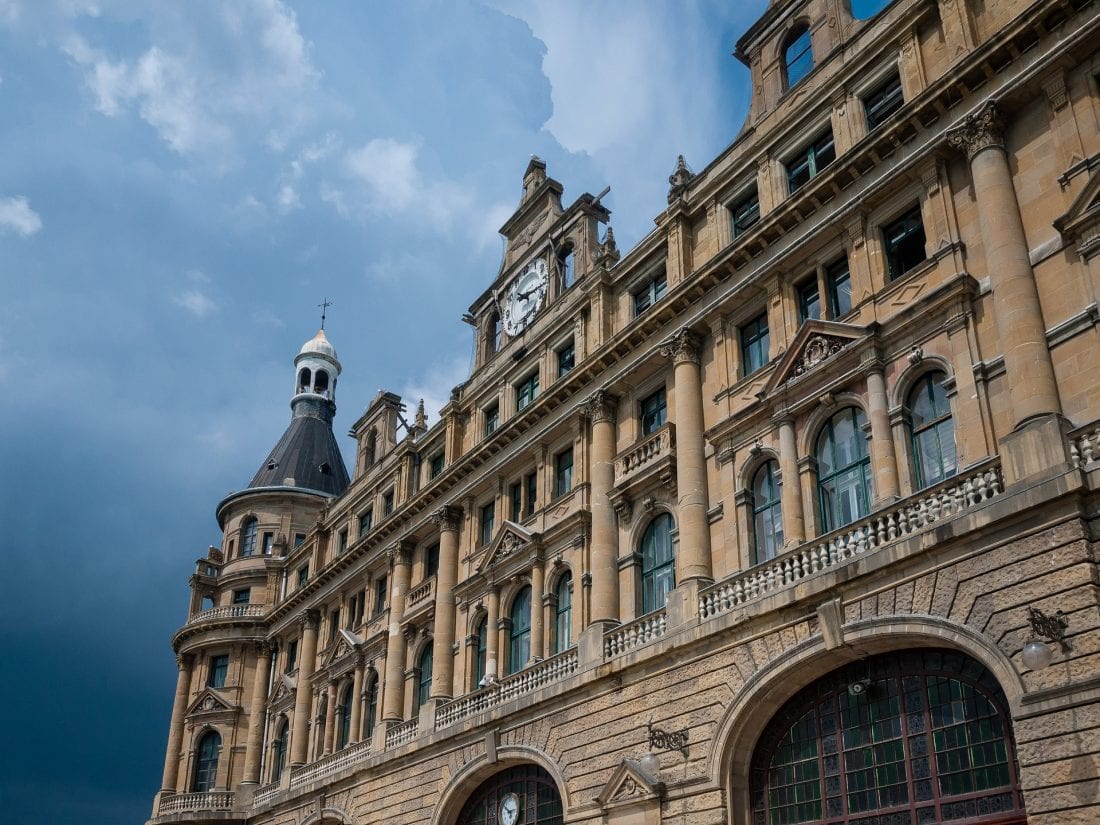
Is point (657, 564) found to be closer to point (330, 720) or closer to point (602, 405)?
point (602, 405)

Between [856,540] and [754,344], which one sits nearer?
[856,540]

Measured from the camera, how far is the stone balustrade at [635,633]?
25.7m

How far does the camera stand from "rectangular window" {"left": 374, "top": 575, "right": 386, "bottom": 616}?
4184 centimetres

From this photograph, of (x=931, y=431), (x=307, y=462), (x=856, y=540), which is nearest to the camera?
(x=856, y=540)

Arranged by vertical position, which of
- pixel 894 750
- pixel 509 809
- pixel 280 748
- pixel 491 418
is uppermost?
pixel 491 418

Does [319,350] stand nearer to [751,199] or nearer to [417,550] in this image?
[417,550]

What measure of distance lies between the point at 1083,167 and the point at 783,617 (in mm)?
10081

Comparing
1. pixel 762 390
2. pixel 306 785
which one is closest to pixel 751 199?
pixel 762 390

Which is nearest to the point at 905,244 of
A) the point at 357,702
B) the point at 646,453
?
the point at 646,453

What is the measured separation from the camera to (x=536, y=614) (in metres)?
31.9

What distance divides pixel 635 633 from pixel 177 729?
109 ft

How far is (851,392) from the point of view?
78.2 feet

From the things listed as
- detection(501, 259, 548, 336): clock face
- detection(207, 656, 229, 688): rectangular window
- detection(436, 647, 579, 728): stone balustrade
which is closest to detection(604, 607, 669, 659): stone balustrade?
detection(436, 647, 579, 728): stone balustrade

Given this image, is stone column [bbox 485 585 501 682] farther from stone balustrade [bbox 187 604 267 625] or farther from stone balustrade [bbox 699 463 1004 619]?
stone balustrade [bbox 187 604 267 625]
